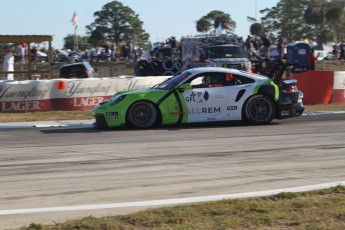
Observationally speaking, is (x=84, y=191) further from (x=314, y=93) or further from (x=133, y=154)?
(x=314, y=93)

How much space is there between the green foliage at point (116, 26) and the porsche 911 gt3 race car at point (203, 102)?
6666 cm

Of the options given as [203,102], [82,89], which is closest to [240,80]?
[203,102]

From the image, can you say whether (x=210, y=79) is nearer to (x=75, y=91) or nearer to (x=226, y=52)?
(x=75, y=91)

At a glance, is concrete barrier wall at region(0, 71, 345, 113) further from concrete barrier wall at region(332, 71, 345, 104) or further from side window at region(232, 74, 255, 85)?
side window at region(232, 74, 255, 85)

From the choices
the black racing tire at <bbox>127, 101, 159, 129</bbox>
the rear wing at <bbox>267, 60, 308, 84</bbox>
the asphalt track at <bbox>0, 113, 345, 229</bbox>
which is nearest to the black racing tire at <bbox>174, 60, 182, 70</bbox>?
the rear wing at <bbox>267, 60, 308, 84</bbox>

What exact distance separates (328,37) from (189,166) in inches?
3309

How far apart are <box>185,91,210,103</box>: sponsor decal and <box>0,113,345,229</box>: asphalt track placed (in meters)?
0.59

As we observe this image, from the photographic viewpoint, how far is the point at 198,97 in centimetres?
1352

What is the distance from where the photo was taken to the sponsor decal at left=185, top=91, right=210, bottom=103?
1348 cm

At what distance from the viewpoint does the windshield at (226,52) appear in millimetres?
28219

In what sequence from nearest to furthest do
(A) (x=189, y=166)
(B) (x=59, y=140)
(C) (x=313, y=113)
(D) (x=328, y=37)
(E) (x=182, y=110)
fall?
(A) (x=189, y=166), (B) (x=59, y=140), (E) (x=182, y=110), (C) (x=313, y=113), (D) (x=328, y=37)

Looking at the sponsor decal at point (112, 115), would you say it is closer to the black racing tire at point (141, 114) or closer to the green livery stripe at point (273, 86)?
the black racing tire at point (141, 114)

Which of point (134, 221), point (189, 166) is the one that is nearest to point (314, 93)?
point (189, 166)

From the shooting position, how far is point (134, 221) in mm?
5539
